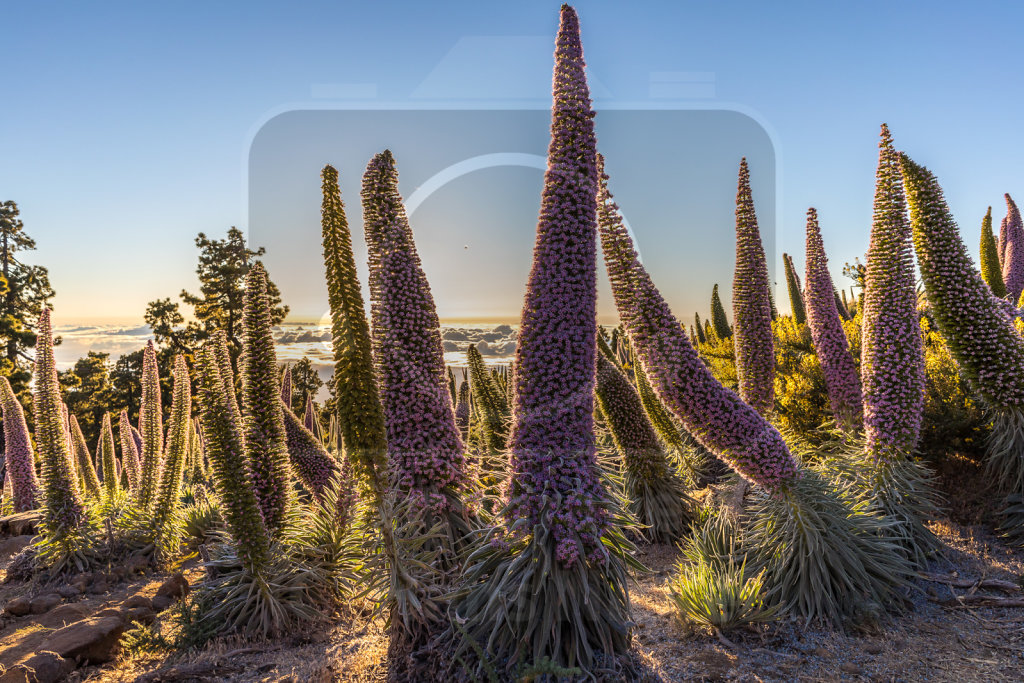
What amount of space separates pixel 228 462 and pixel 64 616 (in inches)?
126

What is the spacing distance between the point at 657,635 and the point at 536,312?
3.13 metres

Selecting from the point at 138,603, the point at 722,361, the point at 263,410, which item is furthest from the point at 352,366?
the point at 722,361

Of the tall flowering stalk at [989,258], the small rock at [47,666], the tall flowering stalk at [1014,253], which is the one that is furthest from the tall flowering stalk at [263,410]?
the tall flowering stalk at [1014,253]

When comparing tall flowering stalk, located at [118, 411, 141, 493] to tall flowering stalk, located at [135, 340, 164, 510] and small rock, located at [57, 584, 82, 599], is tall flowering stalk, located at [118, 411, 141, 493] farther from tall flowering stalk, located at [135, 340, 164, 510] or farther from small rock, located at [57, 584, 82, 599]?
small rock, located at [57, 584, 82, 599]

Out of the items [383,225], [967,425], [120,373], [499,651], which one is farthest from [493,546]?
[120,373]

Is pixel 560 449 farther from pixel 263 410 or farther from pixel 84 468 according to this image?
pixel 84 468

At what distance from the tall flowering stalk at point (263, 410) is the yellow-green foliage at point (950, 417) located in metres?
7.51

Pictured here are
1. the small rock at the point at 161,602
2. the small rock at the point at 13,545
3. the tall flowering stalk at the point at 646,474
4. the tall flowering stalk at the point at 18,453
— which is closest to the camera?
the small rock at the point at 161,602

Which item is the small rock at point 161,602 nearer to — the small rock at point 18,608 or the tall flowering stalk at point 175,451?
the small rock at point 18,608

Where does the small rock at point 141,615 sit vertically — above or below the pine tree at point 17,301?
below

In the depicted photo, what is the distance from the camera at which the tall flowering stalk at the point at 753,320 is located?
21.5 feet

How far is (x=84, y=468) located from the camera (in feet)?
37.0

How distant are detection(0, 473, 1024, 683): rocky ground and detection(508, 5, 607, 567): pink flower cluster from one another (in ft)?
3.35

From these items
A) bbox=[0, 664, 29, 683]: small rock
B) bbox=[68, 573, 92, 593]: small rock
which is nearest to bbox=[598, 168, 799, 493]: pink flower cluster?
bbox=[0, 664, 29, 683]: small rock
